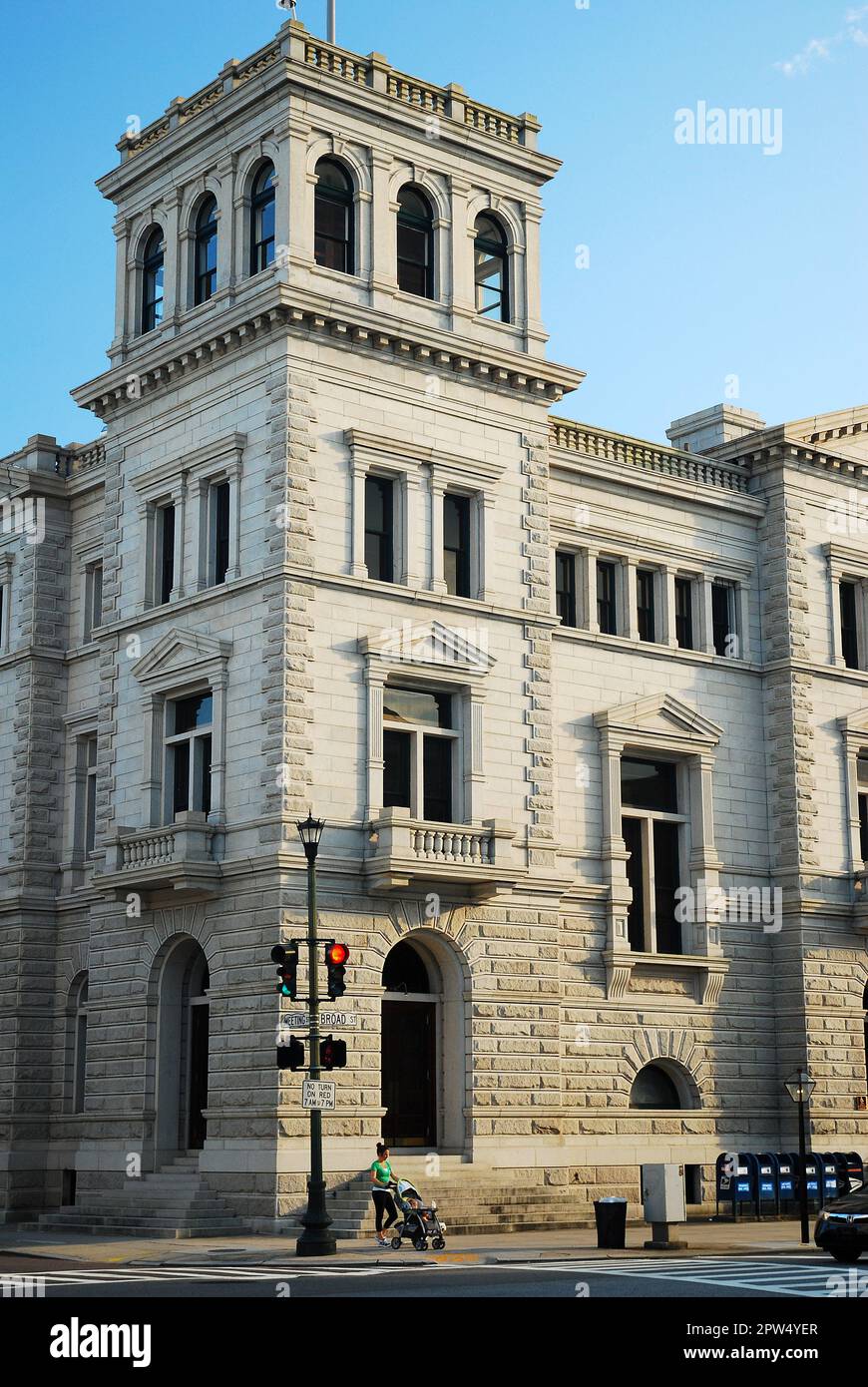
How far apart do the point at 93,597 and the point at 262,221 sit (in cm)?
1241

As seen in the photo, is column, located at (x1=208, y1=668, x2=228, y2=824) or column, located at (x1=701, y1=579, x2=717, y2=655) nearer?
column, located at (x1=208, y1=668, x2=228, y2=824)

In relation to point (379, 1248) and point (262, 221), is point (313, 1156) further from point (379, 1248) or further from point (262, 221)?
point (262, 221)

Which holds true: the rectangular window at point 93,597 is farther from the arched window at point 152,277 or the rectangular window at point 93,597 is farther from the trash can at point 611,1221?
the trash can at point 611,1221

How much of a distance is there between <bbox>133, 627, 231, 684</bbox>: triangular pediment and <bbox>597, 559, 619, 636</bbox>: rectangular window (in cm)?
1091

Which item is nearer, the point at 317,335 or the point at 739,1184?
the point at 317,335

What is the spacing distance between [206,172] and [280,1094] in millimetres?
20801

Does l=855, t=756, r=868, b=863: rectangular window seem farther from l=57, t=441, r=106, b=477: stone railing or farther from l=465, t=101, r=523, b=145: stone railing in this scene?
l=57, t=441, r=106, b=477: stone railing

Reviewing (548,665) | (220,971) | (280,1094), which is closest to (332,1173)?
(280,1094)

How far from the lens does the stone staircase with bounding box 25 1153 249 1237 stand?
33812 millimetres

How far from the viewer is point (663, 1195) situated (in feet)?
98.0

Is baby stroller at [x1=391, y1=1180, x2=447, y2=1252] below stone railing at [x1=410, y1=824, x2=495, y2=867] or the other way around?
below

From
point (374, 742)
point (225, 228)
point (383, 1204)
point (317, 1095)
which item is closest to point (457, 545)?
point (374, 742)

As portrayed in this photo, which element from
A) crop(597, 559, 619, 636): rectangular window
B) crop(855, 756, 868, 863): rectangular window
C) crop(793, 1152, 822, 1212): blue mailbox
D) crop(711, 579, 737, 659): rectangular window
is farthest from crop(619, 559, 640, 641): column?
crop(793, 1152, 822, 1212): blue mailbox

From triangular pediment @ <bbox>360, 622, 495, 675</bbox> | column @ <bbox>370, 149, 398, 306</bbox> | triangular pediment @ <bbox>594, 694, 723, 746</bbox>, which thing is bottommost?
triangular pediment @ <bbox>594, 694, 723, 746</bbox>
